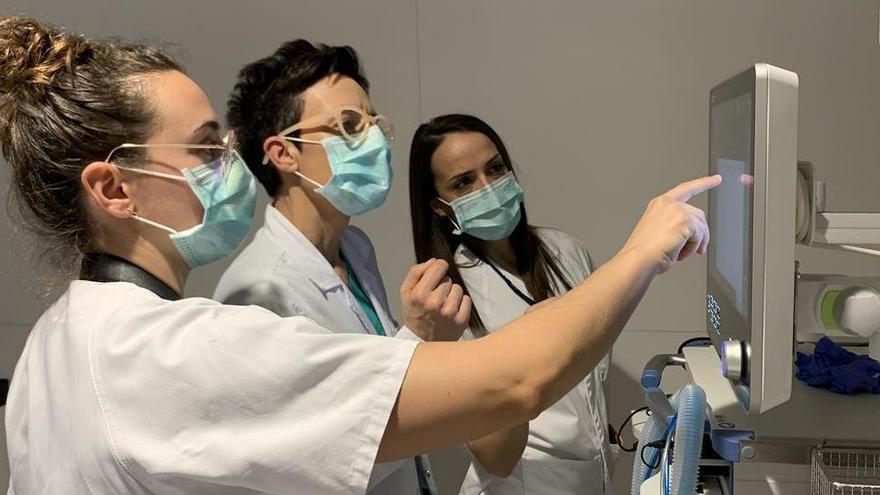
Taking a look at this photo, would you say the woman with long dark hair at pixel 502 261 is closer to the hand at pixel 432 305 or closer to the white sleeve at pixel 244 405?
the hand at pixel 432 305

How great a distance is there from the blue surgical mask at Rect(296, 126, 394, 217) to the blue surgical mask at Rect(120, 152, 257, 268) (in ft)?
1.30

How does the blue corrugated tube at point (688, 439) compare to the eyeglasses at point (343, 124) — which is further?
the eyeglasses at point (343, 124)

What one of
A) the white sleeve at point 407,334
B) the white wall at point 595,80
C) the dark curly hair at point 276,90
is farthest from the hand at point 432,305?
the white wall at point 595,80

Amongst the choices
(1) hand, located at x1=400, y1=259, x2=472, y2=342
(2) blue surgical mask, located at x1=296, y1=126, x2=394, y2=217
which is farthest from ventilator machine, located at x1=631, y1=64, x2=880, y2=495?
(2) blue surgical mask, located at x1=296, y1=126, x2=394, y2=217

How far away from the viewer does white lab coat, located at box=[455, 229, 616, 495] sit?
179 cm

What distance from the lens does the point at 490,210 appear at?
1999mm

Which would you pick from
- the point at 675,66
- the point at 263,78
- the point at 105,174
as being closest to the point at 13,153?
the point at 105,174

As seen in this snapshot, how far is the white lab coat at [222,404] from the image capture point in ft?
2.82

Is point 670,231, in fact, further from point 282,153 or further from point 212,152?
point 282,153

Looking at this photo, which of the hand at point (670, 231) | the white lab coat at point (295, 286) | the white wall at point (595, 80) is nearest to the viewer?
the hand at point (670, 231)

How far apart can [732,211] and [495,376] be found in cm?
45

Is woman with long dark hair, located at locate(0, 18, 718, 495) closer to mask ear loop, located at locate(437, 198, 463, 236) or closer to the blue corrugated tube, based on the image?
the blue corrugated tube

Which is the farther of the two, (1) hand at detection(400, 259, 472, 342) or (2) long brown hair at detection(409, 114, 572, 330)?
(2) long brown hair at detection(409, 114, 572, 330)

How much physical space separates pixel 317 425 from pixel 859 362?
89cm
